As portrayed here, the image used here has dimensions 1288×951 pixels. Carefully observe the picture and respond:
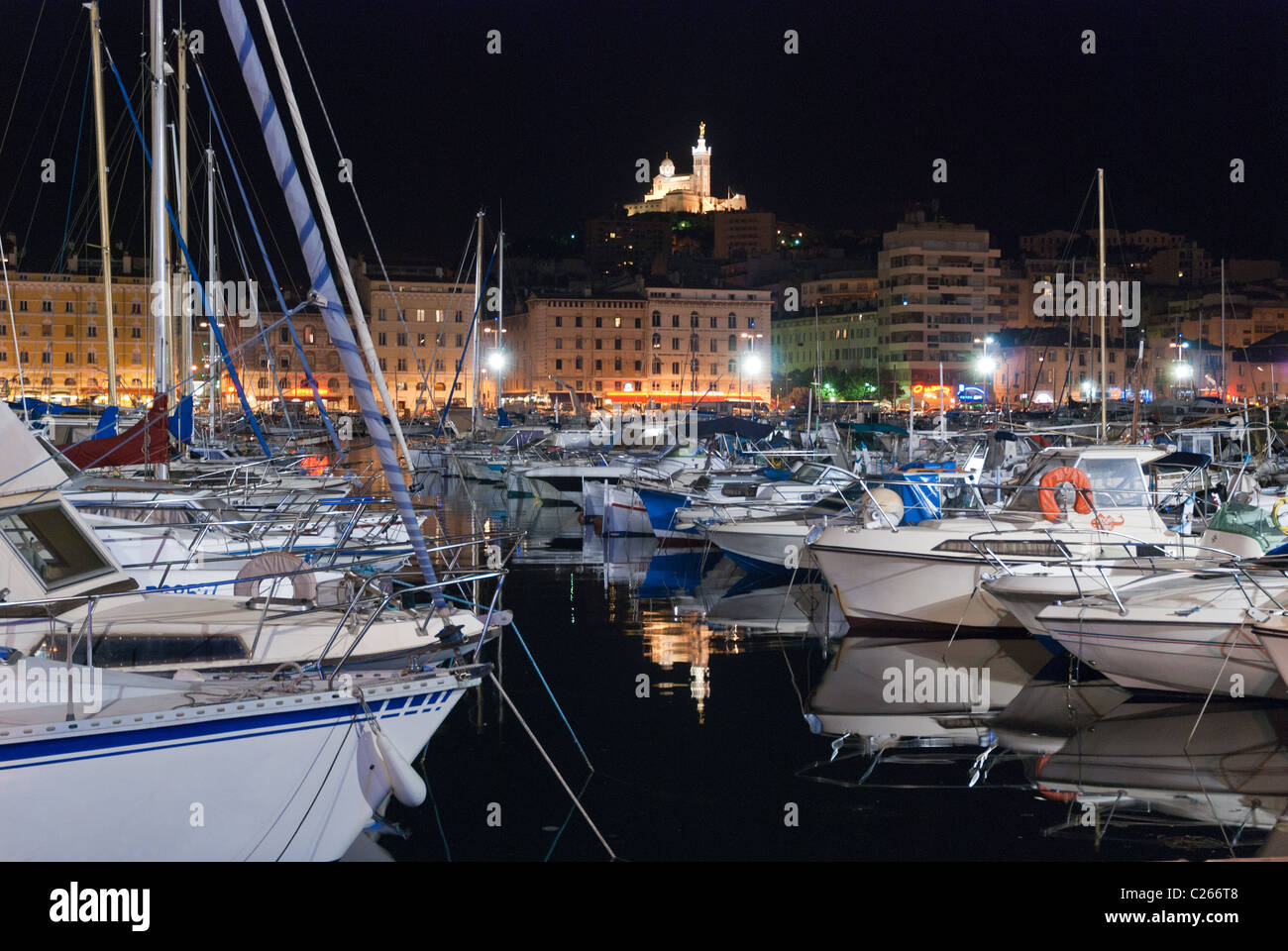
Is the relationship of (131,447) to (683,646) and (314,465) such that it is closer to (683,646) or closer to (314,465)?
(683,646)

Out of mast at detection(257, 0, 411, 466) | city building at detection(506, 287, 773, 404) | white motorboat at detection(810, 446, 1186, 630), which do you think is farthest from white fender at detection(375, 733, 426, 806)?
city building at detection(506, 287, 773, 404)

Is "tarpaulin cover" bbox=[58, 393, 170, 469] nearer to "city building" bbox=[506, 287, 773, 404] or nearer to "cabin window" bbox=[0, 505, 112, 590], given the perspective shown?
"cabin window" bbox=[0, 505, 112, 590]

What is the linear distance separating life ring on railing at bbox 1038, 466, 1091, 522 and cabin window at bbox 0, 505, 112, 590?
1104cm

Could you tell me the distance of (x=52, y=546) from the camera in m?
9.60

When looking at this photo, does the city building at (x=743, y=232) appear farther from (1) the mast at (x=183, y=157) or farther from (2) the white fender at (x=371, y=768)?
(2) the white fender at (x=371, y=768)

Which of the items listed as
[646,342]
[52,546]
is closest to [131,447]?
[52,546]

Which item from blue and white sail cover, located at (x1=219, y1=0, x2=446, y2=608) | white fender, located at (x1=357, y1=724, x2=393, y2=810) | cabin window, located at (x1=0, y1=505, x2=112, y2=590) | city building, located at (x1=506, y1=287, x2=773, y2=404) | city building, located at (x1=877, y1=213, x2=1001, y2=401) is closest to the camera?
white fender, located at (x1=357, y1=724, x2=393, y2=810)

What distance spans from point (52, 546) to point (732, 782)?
17.0 ft

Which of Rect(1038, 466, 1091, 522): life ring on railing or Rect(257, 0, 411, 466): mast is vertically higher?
Rect(257, 0, 411, 466): mast

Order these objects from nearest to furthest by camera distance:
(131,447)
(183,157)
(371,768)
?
(371,768)
(131,447)
(183,157)

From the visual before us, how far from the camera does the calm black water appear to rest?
8.95 meters

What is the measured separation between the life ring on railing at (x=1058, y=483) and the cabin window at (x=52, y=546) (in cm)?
1104

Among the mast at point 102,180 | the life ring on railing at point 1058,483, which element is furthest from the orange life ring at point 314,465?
the life ring on railing at point 1058,483
